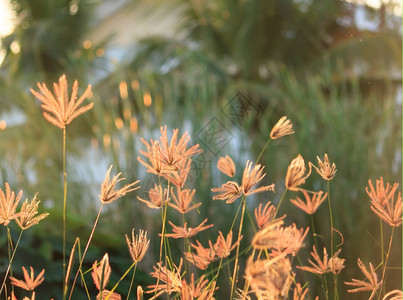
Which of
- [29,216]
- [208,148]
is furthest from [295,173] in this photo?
[208,148]

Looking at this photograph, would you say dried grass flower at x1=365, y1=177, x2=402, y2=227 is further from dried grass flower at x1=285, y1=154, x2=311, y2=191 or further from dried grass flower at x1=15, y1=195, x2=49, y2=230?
dried grass flower at x1=15, y1=195, x2=49, y2=230

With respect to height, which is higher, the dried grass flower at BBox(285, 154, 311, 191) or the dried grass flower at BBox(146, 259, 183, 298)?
the dried grass flower at BBox(285, 154, 311, 191)

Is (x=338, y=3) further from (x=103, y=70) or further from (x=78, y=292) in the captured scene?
(x=78, y=292)

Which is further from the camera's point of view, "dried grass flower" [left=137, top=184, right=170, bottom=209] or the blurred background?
the blurred background

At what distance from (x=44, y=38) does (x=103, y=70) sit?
32.3 inches

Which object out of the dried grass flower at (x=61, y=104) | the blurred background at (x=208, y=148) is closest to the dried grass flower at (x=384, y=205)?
the blurred background at (x=208, y=148)

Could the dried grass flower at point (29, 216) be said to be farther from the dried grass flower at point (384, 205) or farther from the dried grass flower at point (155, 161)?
the dried grass flower at point (384, 205)

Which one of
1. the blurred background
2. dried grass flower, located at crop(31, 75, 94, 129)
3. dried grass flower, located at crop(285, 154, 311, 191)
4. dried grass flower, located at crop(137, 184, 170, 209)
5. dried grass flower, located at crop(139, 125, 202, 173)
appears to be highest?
dried grass flower, located at crop(31, 75, 94, 129)

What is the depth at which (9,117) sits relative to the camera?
5.74 meters

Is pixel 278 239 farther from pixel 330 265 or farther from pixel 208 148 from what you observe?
pixel 208 148

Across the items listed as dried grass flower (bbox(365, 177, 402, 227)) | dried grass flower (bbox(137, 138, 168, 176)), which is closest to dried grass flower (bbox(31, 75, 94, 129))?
dried grass flower (bbox(137, 138, 168, 176))

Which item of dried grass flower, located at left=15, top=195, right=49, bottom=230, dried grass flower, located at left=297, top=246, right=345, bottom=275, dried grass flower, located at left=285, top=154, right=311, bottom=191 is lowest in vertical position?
dried grass flower, located at left=297, top=246, right=345, bottom=275

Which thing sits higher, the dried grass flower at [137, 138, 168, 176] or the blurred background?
the dried grass flower at [137, 138, 168, 176]

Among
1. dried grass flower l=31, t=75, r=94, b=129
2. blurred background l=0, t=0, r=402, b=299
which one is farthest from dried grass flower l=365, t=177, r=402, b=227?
dried grass flower l=31, t=75, r=94, b=129
